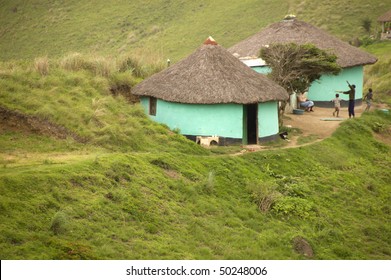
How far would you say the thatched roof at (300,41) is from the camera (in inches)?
1384

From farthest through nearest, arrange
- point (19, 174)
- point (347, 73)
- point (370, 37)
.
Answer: point (370, 37)
point (347, 73)
point (19, 174)

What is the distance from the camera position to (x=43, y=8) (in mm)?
56312

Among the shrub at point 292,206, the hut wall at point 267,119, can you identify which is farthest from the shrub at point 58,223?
the hut wall at point 267,119

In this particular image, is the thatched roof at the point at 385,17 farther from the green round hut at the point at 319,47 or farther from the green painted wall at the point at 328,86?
the green painted wall at the point at 328,86

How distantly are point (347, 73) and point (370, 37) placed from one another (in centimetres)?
1811

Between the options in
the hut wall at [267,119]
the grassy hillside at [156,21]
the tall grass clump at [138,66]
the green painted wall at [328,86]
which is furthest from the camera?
the grassy hillside at [156,21]

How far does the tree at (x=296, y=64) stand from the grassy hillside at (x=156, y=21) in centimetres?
2139

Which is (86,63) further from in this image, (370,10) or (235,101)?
(370,10)

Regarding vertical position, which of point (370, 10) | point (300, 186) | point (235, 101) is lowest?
point (300, 186)

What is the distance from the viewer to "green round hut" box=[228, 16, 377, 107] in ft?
114

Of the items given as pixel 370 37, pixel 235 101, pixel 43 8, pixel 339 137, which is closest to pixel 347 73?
pixel 339 137

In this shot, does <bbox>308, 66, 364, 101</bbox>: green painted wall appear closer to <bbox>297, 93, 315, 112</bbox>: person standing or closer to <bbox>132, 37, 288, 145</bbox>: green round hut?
<bbox>297, 93, 315, 112</bbox>: person standing

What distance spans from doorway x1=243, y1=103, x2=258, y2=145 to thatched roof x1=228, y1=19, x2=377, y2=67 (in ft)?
26.8

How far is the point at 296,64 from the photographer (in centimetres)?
2942
